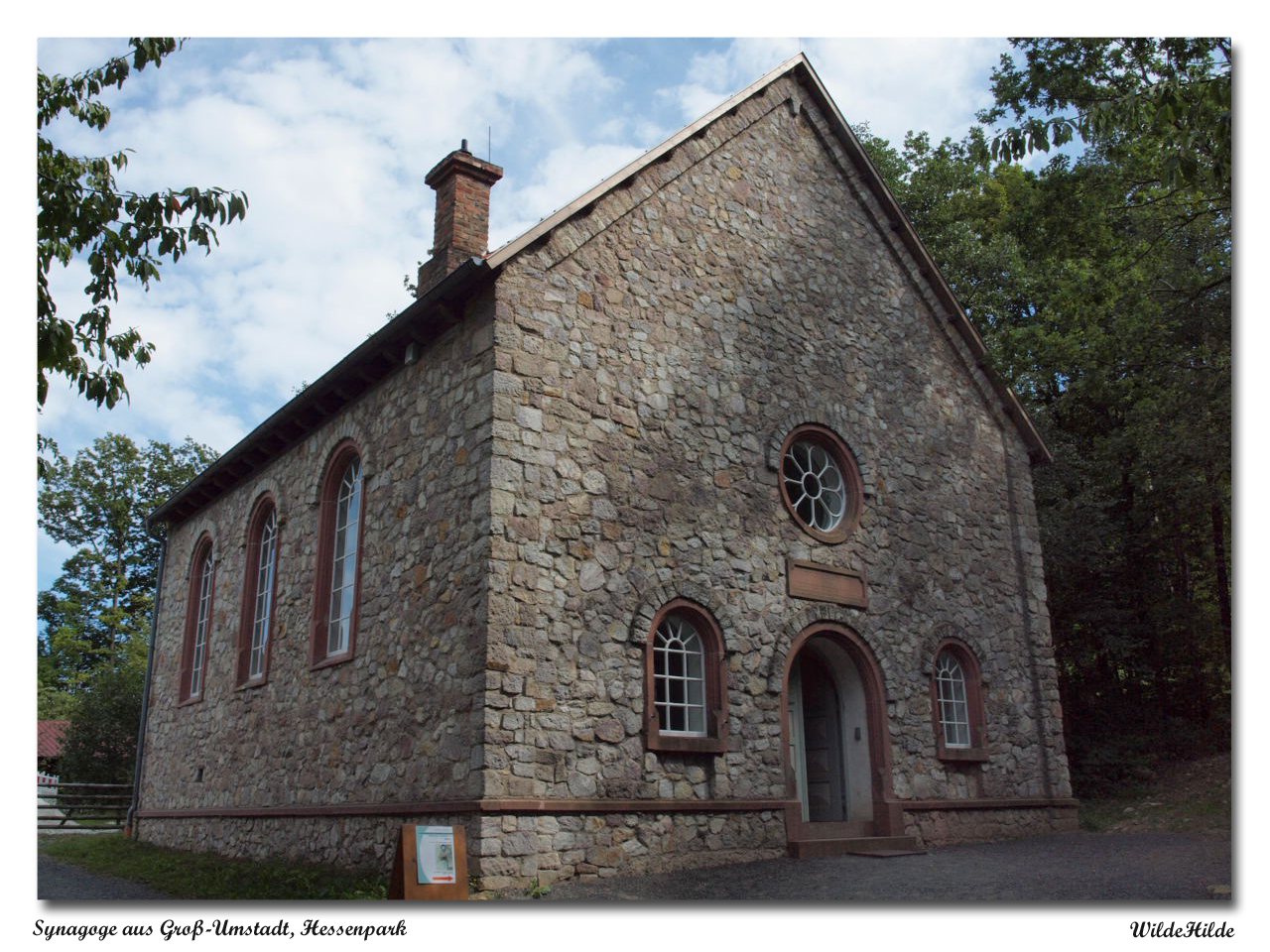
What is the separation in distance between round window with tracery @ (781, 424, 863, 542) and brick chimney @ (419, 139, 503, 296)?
4.50 metres

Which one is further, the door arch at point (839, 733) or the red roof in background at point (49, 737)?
the red roof in background at point (49, 737)

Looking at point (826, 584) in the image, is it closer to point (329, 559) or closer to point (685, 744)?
point (685, 744)

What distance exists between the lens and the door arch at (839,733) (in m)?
12.1

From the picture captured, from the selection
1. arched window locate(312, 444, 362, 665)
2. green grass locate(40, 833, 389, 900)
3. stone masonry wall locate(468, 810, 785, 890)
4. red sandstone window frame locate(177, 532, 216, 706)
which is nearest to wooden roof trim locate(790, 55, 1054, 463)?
stone masonry wall locate(468, 810, 785, 890)

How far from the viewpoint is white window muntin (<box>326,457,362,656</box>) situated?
12461 mm

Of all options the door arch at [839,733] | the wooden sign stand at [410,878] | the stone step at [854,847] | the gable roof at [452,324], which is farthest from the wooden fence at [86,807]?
the wooden sign stand at [410,878]

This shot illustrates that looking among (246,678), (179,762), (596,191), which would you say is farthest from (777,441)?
(179,762)

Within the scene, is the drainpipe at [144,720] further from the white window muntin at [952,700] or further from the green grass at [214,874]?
the white window muntin at [952,700]

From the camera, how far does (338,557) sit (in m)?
13.0

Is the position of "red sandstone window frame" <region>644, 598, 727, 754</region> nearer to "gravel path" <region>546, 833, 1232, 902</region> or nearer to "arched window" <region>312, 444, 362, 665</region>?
"gravel path" <region>546, 833, 1232, 902</region>

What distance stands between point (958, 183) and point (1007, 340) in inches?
224

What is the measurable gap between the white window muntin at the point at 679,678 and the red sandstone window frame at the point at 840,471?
224cm

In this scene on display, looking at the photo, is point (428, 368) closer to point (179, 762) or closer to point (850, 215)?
point (850, 215)

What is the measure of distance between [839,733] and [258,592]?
27.0ft
